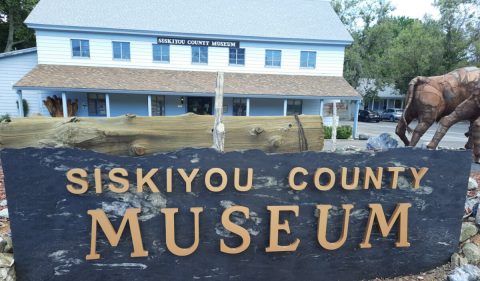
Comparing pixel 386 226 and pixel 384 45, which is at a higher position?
pixel 384 45

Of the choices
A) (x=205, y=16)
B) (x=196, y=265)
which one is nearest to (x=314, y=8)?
(x=205, y=16)

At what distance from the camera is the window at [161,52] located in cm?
1672

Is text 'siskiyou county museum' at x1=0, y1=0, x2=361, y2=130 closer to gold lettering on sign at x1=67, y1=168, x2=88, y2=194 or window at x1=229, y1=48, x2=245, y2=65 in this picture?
window at x1=229, y1=48, x2=245, y2=65

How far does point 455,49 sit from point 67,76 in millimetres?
29925

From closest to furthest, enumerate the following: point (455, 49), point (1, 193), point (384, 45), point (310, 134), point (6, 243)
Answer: point (6, 243), point (310, 134), point (1, 193), point (455, 49), point (384, 45)

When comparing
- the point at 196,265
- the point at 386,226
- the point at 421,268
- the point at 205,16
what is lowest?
the point at 421,268

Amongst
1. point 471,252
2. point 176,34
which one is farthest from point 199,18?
point 471,252

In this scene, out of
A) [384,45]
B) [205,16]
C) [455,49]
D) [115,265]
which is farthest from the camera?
[384,45]

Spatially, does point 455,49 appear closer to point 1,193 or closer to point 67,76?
point 67,76

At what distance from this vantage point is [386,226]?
340cm

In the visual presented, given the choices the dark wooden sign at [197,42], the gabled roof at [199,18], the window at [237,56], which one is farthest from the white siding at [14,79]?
the window at [237,56]

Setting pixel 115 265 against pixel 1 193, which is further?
pixel 1 193

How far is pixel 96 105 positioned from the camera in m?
16.9

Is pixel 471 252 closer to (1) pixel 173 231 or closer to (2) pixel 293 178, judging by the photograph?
(2) pixel 293 178
